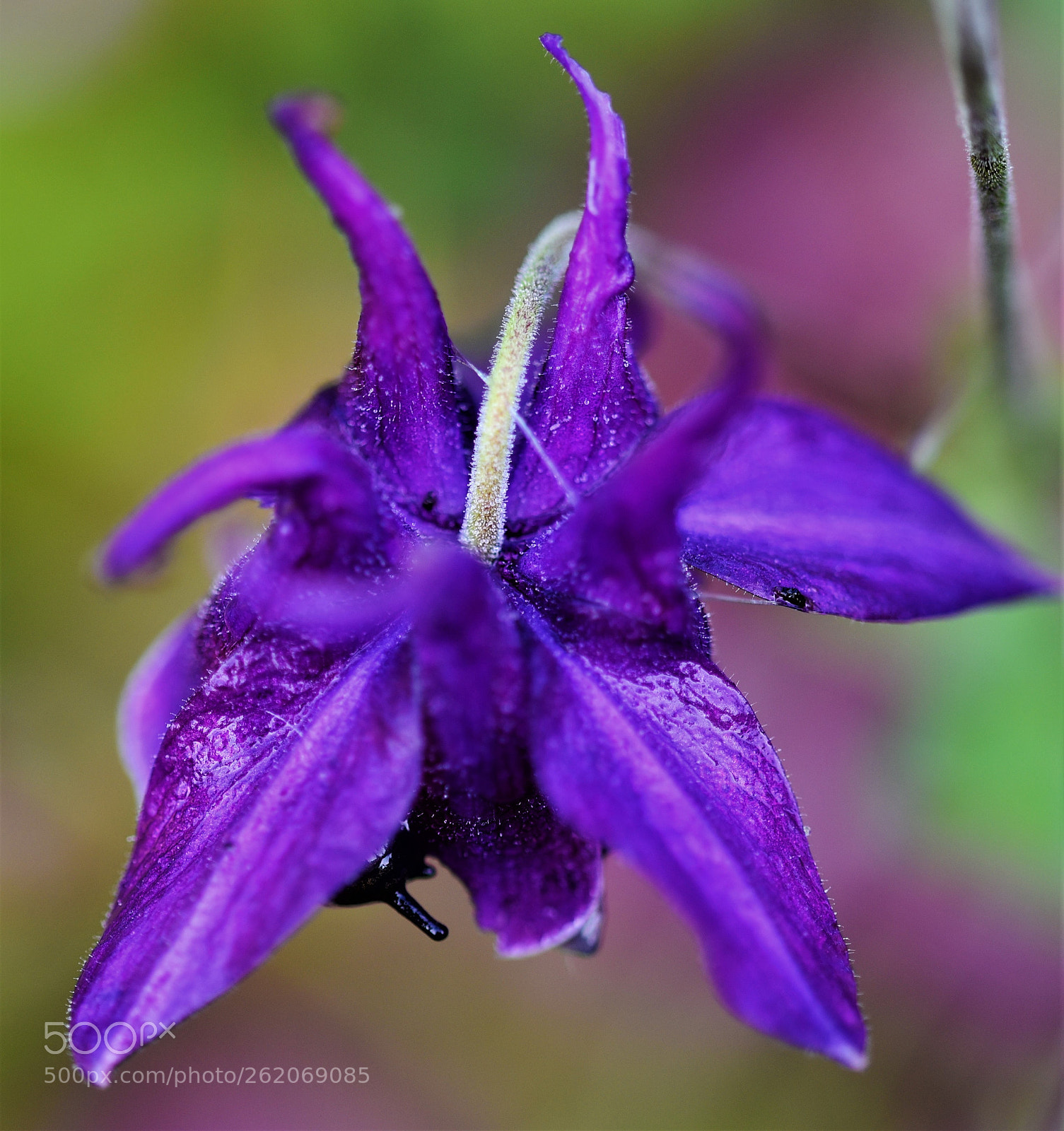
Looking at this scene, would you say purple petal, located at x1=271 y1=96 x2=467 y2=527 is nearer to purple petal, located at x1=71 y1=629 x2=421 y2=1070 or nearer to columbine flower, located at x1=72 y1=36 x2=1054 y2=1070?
columbine flower, located at x1=72 y1=36 x2=1054 y2=1070

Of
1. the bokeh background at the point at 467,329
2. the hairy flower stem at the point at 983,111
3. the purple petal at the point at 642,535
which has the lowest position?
the bokeh background at the point at 467,329

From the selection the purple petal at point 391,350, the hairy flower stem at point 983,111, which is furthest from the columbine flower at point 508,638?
the hairy flower stem at point 983,111

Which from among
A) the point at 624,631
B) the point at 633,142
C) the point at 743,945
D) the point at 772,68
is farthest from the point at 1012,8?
the point at 743,945

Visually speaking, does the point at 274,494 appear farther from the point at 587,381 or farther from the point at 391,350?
the point at 587,381

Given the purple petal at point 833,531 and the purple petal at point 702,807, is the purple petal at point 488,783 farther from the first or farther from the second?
the purple petal at point 833,531

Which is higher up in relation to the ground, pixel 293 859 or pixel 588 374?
pixel 588 374

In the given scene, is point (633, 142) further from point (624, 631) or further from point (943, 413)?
point (624, 631)
